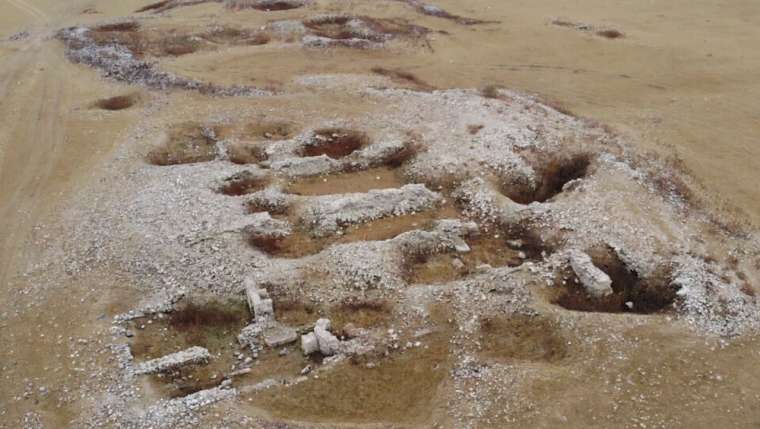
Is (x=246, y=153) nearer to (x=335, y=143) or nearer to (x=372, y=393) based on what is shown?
(x=335, y=143)

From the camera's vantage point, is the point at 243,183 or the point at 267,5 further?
the point at 267,5

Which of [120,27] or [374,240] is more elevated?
[120,27]

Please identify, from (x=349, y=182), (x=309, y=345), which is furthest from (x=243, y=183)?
(x=309, y=345)

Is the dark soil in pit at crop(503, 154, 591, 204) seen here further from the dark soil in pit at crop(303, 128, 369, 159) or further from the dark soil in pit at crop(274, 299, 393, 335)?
the dark soil in pit at crop(274, 299, 393, 335)

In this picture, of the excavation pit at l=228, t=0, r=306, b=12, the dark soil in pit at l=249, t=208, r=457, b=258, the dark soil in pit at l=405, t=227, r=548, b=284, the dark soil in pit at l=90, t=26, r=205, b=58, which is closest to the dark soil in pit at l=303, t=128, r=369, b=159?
the dark soil in pit at l=249, t=208, r=457, b=258

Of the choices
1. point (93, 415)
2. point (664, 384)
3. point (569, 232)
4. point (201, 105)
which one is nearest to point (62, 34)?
point (201, 105)

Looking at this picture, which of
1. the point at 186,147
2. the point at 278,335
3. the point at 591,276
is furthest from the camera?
the point at 186,147
